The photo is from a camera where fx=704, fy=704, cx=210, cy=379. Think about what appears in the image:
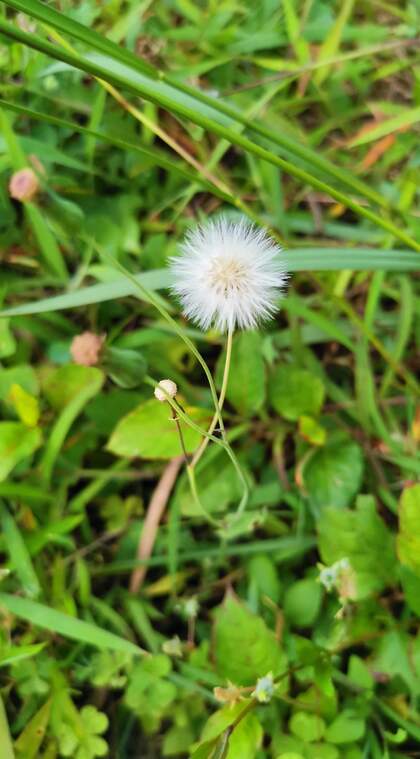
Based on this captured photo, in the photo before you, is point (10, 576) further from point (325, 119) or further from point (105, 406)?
point (325, 119)

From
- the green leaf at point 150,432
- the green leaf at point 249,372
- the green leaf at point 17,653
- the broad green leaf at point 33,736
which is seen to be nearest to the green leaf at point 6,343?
the green leaf at point 150,432

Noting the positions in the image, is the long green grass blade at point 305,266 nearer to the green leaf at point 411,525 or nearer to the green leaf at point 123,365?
the green leaf at point 123,365

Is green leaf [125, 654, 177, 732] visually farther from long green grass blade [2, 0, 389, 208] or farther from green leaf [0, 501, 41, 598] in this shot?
long green grass blade [2, 0, 389, 208]

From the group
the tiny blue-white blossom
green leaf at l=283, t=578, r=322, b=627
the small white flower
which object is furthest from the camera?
green leaf at l=283, t=578, r=322, b=627

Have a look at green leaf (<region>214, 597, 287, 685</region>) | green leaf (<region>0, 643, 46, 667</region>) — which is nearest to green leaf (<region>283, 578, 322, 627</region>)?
green leaf (<region>214, 597, 287, 685</region>)

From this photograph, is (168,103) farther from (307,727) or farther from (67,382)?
(307,727)

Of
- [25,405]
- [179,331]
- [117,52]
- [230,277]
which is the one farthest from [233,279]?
[25,405]

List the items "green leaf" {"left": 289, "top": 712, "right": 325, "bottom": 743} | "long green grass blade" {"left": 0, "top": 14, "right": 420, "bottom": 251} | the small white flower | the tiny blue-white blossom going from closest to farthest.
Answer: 1. "long green grass blade" {"left": 0, "top": 14, "right": 420, "bottom": 251}
2. the small white flower
3. the tiny blue-white blossom
4. "green leaf" {"left": 289, "top": 712, "right": 325, "bottom": 743}

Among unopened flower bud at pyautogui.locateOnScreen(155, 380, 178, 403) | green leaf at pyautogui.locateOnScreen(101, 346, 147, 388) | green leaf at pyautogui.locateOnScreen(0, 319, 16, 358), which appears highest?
green leaf at pyautogui.locateOnScreen(0, 319, 16, 358)
